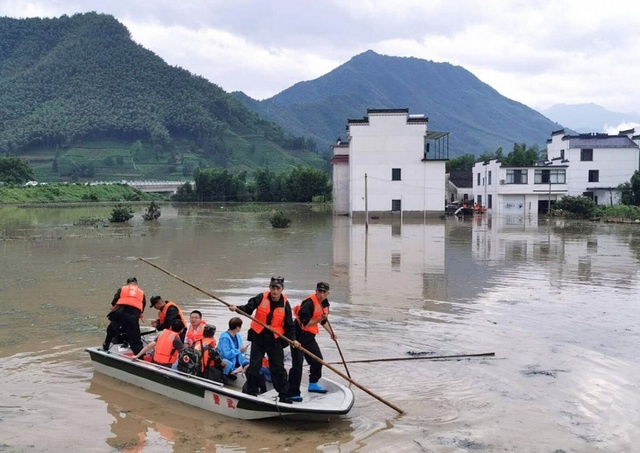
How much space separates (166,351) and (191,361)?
758 millimetres

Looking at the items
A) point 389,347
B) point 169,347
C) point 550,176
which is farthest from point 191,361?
point 550,176

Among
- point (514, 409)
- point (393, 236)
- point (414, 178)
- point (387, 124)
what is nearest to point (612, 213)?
point (414, 178)

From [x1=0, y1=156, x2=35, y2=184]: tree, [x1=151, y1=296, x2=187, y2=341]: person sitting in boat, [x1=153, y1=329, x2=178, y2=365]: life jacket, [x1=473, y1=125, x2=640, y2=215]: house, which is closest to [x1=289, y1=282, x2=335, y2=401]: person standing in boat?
[x1=153, y1=329, x2=178, y2=365]: life jacket

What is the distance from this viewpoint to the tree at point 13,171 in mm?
91625

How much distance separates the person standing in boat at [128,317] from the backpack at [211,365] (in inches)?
73.9

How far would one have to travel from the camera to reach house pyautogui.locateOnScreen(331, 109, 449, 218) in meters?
52.3

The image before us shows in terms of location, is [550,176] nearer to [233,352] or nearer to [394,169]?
[394,169]

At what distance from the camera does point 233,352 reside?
30.6ft

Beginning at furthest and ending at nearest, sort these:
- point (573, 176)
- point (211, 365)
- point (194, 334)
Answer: point (573, 176) → point (194, 334) → point (211, 365)

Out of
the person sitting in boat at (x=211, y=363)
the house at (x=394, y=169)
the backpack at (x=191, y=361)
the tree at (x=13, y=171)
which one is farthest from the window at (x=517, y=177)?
the tree at (x=13, y=171)

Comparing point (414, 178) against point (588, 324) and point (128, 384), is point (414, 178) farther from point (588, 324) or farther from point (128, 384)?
point (128, 384)

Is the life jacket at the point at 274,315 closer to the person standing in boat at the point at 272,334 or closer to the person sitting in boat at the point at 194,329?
the person standing in boat at the point at 272,334

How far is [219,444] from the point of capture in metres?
7.80

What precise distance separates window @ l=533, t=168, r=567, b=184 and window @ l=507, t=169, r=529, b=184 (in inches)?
35.4
